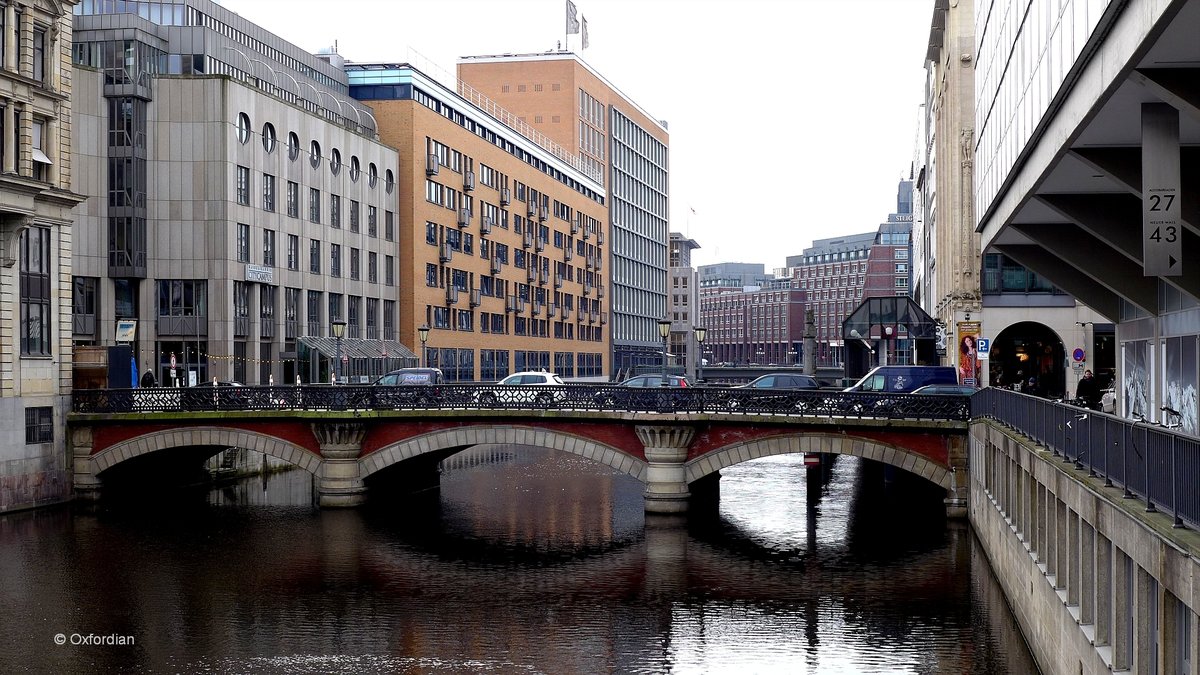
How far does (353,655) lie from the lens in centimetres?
2730

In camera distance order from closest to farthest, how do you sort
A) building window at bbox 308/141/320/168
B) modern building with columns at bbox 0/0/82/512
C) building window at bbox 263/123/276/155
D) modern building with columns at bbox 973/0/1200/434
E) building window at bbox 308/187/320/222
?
modern building with columns at bbox 973/0/1200/434 → modern building with columns at bbox 0/0/82/512 → building window at bbox 263/123/276/155 → building window at bbox 308/141/320/168 → building window at bbox 308/187/320/222

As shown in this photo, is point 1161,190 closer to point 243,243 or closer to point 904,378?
point 904,378

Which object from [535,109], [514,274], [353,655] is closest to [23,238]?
[353,655]

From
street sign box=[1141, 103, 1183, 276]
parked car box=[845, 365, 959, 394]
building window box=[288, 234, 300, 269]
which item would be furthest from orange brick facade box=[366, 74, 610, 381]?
street sign box=[1141, 103, 1183, 276]

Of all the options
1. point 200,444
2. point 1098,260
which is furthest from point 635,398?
point 1098,260

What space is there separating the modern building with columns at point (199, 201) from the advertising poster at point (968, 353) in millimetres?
30842

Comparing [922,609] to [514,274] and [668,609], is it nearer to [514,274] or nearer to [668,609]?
[668,609]

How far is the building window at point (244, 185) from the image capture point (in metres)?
70.0

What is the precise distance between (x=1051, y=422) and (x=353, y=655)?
49.7 ft

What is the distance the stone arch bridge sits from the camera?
145 ft

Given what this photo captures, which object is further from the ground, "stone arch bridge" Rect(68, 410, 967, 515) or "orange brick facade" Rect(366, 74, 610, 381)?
"orange brick facade" Rect(366, 74, 610, 381)

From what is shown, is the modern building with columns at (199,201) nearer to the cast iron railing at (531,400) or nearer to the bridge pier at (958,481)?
the cast iron railing at (531,400)

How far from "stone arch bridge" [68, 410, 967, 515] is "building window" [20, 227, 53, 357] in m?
3.69

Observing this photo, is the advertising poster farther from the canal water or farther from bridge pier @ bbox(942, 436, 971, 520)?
bridge pier @ bbox(942, 436, 971, 520)
